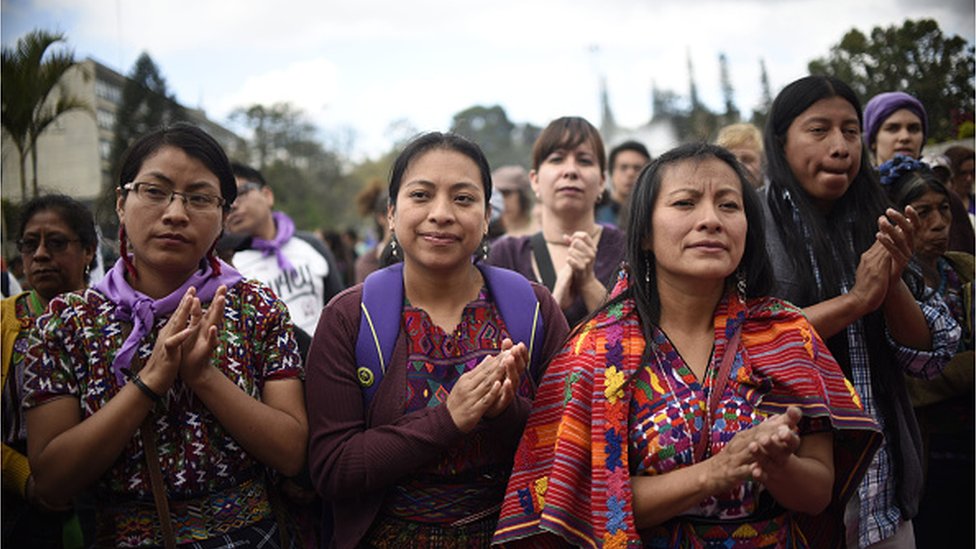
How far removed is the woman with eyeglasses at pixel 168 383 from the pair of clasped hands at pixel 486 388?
53cm

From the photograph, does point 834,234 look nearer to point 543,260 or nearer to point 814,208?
point 814,208

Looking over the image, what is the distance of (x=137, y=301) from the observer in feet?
6.73

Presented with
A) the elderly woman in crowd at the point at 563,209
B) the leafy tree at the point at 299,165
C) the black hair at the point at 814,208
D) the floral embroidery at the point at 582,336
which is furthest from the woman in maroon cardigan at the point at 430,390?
the leafy tree at the point at 299,165

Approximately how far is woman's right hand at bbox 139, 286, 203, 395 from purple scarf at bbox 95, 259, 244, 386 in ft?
0.38

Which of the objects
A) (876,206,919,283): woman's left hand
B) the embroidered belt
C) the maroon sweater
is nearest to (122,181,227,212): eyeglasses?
the maroon sweater

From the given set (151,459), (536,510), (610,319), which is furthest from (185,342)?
(610,319)

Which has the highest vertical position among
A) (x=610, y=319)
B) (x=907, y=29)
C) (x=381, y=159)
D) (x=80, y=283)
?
(x=381, y=159)

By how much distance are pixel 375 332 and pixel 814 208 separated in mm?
1700

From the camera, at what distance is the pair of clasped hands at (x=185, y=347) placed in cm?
188

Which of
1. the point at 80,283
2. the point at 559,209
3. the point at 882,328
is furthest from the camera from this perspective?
the point at 559,209

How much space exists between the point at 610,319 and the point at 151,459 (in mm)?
1372

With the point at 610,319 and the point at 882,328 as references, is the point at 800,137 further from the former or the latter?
the point at 610,319

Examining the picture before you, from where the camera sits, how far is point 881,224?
7.18ft

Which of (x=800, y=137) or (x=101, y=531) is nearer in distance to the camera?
(x=101, y=531)
